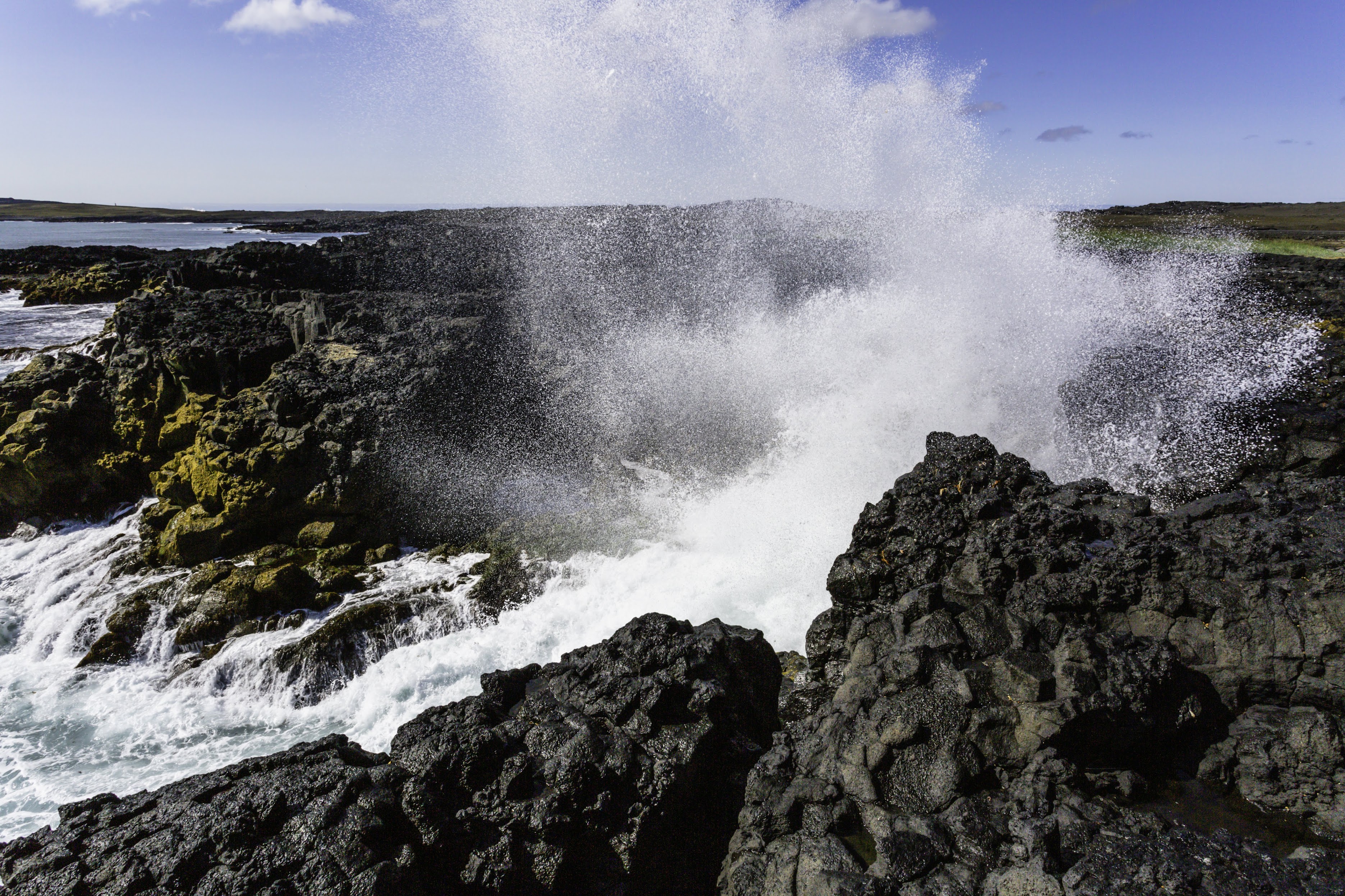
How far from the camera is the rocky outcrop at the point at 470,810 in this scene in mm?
4203

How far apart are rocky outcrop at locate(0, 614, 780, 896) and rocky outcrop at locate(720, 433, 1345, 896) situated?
0.54 meters

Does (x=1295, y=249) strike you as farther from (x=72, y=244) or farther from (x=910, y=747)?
(x=72, y=244)

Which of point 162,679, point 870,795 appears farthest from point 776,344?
point 162,679

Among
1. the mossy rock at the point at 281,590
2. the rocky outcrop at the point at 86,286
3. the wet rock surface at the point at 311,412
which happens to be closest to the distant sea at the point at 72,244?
the rocky outcrop at the point at 86,286

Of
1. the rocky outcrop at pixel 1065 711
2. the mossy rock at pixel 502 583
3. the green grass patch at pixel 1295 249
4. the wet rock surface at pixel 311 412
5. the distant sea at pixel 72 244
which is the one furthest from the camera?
the green grass patch at pixel 1295 249

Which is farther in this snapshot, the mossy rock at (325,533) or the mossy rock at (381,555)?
the mossy rock at (325,533)

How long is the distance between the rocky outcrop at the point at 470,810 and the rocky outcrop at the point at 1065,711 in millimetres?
A: 538

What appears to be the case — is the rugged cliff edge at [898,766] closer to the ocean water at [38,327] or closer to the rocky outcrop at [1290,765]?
the rocky outcrop at [1290,765]

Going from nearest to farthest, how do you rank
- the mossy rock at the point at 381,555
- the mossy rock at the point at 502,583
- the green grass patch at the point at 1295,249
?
the mossy rock at the point at 502,583, the mossy rock at the point at 381,555, the green grass patch at the point at 1295,249

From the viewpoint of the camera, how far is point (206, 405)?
42.3 ft

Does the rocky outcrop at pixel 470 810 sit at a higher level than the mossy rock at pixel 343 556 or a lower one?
higher

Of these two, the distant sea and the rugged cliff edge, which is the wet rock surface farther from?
the rugged cliff edge

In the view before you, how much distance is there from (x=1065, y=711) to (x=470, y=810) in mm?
4286

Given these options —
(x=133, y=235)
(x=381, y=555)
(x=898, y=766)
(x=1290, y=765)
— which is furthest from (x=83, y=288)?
(x=133, y=235)
